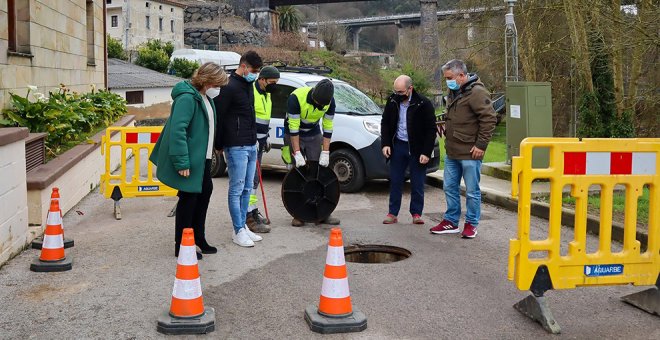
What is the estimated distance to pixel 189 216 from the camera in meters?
7.07

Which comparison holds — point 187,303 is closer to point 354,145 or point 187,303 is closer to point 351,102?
point 354,145

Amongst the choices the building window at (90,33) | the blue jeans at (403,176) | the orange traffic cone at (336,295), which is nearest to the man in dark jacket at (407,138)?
the blue jeans at (403,176)

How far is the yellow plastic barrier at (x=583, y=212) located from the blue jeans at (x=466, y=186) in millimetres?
2824

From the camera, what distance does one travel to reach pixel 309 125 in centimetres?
910

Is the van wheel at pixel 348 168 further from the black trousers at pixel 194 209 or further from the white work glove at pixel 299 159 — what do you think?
the black trousers at pixel 194 209

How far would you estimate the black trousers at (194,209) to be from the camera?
7023mm

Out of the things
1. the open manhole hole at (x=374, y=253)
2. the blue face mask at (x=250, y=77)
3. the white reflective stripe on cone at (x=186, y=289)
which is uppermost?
the blue face mask at (x=250, y=77)

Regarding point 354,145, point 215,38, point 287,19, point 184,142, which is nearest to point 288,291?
point 184,142

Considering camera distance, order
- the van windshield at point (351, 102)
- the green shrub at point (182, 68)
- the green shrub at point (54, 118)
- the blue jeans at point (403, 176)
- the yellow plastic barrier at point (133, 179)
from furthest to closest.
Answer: the green shrub at point (182, 68)
the van windshield at point (351, 102)
the green shrub at point (54, 118)
the yellow plastic barrier at point (133, 179)
the blue jeans at point (403, 176)

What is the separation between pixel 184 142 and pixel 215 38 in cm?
5978

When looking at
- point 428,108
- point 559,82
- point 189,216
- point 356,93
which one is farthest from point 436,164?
point 559,82

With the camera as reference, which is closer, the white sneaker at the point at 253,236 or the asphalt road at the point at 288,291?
the asphalt road at the point at 288,291

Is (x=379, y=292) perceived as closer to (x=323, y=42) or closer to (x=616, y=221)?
(x=616, y=221)

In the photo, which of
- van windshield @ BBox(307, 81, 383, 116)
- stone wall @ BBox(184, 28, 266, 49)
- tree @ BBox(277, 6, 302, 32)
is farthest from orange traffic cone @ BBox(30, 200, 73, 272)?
tree @ BBox(277, 6, 302, 32)
